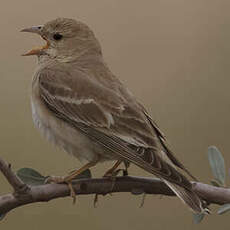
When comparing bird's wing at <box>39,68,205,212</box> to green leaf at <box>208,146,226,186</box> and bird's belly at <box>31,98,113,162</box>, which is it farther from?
green leaf at <box>208,146,226,186</box>

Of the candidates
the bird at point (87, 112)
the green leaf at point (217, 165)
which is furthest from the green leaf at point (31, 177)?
the green leaf at point (217, 165)

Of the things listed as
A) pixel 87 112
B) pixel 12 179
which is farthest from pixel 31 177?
pixel 87 112

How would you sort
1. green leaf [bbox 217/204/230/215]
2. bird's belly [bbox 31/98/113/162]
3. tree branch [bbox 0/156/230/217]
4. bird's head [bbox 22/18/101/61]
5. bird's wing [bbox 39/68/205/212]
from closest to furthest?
green leaf [bbox 217/204/230/215] → tree branch [bbox 0/156/230/217] → bird's wing [bbox 39/68/205/212] → bird's belly [bbox 31/98/113/162] → bird's head [bbox 22/18/101/61]

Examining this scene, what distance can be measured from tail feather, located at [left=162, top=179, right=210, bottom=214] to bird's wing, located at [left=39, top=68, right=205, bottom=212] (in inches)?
3.8

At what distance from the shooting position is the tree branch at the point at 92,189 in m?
2.38

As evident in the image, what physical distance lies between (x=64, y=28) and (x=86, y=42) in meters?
0.19

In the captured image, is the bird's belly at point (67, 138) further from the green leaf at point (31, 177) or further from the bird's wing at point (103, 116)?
the green leaf at point (31, 177)

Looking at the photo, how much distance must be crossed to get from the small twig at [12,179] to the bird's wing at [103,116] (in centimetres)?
66

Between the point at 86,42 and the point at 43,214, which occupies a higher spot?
the point at 86,42

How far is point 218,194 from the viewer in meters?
2.44

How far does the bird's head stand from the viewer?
423 cm

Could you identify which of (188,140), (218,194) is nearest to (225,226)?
(188,140)

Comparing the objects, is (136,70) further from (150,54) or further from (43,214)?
(43,214)

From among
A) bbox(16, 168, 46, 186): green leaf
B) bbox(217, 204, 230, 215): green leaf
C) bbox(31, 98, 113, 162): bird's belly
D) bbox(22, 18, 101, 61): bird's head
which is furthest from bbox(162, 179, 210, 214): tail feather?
bbox(22, 18, 101, 61): bird's head
